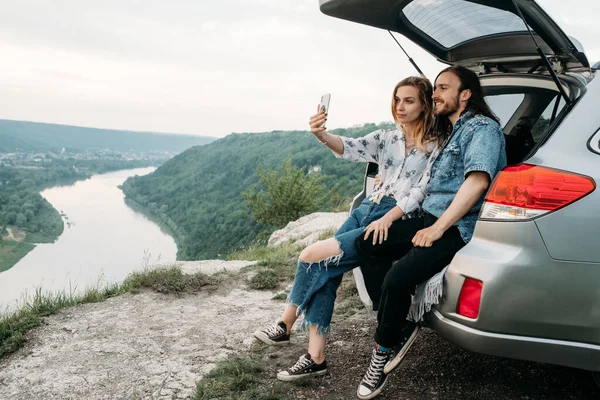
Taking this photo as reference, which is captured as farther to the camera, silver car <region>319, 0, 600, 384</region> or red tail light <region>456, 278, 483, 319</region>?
red tail light <region>456, 278, 483, 319</region>

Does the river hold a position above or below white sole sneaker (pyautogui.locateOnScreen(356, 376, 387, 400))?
below

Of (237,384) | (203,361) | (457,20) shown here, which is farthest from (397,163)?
(203,361)

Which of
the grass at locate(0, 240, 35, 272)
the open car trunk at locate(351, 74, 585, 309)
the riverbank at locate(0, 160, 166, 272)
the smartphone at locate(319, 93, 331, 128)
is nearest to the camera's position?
the open car trunk at locate(351, 74, 585, 309)

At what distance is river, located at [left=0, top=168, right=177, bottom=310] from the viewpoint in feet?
176

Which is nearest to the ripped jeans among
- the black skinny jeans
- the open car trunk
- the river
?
the black skinny jeans

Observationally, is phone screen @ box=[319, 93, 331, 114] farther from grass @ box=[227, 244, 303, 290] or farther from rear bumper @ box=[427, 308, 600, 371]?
grass @ box=[227, 244, 303, 290]

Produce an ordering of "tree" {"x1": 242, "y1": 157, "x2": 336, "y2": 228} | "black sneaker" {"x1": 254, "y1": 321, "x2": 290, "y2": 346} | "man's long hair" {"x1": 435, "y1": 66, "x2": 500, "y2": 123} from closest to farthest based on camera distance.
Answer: "man's long hair" {"x1": 435, "y1": 66, "x2": 500, "y2": 123} → "black sneaker" {"x1": 254, "y1": 321, "x2": 290, "y2": 346} → "tree" {"x1": 242, "y1": 157, "x2": 336, "y2": 228}

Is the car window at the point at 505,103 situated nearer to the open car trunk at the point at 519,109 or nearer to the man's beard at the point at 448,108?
the open car trunk at the point at 519,109

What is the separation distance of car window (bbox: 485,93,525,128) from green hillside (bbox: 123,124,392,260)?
3121 cm

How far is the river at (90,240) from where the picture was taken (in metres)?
53.7

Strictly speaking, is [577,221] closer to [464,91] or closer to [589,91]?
[589,91]

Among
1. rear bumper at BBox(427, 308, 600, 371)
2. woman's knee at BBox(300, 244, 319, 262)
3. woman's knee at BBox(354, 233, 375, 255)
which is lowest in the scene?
rear bumper at BBox(427, 308, 600, 371)

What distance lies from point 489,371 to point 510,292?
3.93 feet

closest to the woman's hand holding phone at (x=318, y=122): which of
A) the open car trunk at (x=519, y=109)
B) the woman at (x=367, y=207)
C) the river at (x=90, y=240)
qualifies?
the woman at (x=367, y=207)
